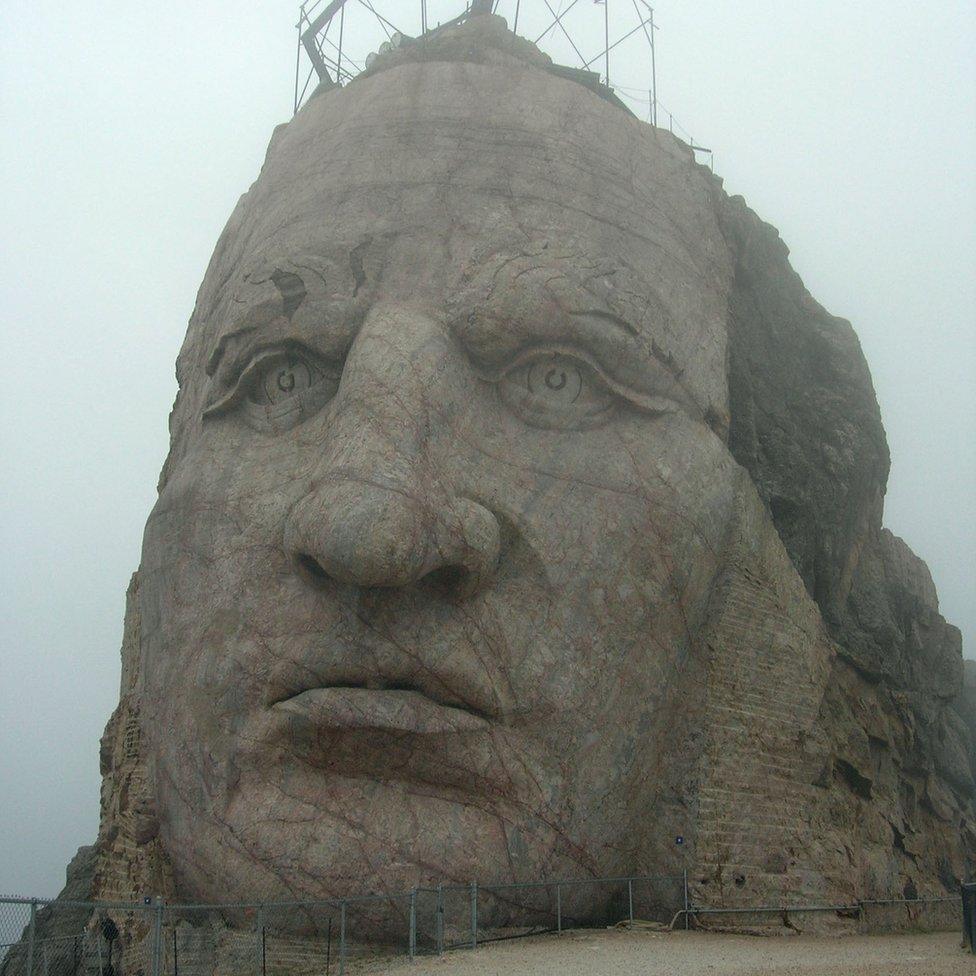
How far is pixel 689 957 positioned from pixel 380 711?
1.91 metres

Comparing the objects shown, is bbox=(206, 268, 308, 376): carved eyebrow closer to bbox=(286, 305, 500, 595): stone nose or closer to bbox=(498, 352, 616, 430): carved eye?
bbox=(286, 305, 500, 595): stone nose

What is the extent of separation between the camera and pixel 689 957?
226 inches

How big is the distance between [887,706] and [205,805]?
502 cm

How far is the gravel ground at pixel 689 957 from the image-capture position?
17.3 ft

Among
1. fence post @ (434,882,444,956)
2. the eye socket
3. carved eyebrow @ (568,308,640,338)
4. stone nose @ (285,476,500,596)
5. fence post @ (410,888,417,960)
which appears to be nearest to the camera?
fence post @ (410,888,417,960)

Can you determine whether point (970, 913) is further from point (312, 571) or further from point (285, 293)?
point (285, 293)

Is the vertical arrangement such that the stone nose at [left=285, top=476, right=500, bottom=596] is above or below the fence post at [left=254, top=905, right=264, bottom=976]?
above

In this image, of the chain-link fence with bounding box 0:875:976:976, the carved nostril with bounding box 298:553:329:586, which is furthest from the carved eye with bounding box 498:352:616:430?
the chain-link fence with bounding box 0:875:976:976

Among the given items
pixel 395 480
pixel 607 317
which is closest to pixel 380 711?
pixel 395 480

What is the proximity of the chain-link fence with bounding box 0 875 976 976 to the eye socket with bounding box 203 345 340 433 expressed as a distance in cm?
283

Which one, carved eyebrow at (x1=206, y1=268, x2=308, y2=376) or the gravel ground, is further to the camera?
carved eyebrow at (x1=206, y1=268, x2=308, y2=376)

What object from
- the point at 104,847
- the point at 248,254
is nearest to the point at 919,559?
the point at 248,254

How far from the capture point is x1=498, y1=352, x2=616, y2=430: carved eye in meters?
7.10

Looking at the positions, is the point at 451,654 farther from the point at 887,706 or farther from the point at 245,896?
the point at 887,706
